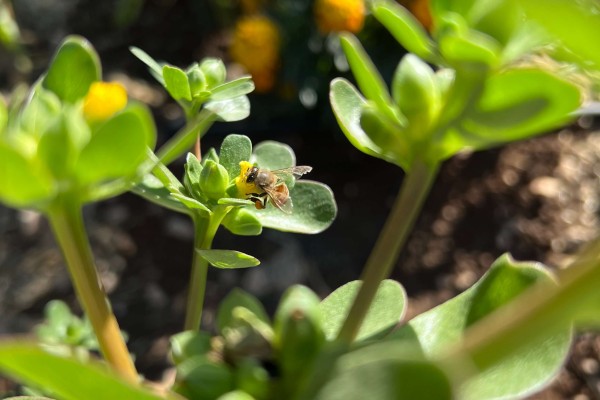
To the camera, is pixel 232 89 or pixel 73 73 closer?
pixel 73 73

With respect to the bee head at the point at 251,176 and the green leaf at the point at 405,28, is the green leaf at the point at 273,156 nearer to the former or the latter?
the bee head at the point at 251,176

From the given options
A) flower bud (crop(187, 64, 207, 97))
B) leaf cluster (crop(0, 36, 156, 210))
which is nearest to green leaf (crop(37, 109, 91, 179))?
leaf cluster (crop(0, 36, 156, 210))

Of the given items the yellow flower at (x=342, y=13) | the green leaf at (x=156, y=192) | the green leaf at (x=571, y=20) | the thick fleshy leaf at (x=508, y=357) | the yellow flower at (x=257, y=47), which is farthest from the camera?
the yellow flower at (x=257, y=47)

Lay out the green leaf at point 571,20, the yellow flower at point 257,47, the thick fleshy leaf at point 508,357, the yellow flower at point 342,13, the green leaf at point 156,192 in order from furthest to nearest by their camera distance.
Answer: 1. the yellow flower at point 257,47
2. the yellow flower at point 342,13
3. the green leaf at point 156,192
4. the thick fleshy leaf at point 508,357
5. the green leaf at point 571,20

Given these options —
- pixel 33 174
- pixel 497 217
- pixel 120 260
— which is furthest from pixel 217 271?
pixel 33 174

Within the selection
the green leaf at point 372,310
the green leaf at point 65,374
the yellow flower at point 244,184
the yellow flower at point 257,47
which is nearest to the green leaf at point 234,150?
the yellow flower at point 244,184

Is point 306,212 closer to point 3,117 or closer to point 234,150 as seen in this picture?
point 234,150

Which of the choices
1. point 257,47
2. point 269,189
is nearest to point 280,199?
point 269,189
